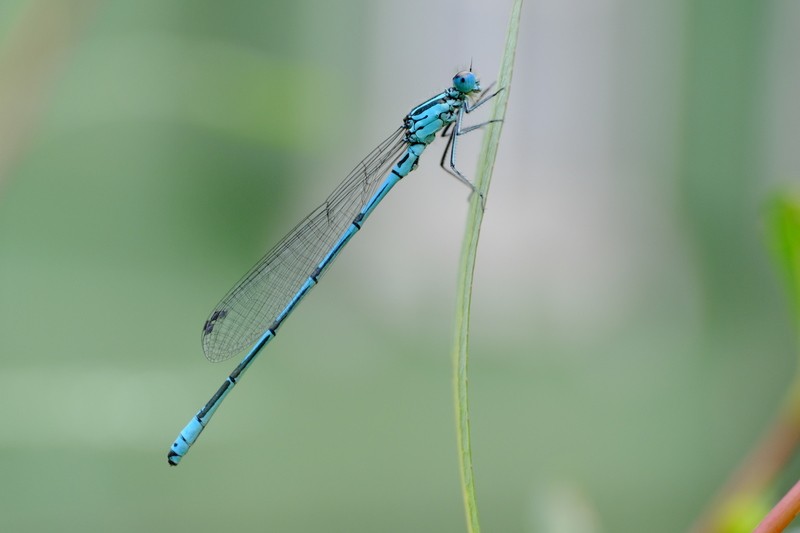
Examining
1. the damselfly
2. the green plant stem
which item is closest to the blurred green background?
the damselfly

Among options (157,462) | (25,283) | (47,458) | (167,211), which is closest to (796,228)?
(47,458)

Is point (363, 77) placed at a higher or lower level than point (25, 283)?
higher

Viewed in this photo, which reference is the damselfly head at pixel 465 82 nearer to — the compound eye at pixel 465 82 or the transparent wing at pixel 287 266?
the compound eye at pixel 465 82

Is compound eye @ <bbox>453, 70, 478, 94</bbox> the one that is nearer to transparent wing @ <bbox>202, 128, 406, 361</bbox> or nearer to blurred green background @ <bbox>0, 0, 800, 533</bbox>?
transparent wing @ <bbox>202, 128, 406, 361</bbox>

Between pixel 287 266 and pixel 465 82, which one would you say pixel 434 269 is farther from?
pixel 465 82

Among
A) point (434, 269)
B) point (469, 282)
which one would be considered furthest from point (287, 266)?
point (434, 269)

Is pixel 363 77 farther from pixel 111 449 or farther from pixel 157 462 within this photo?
pixel 111 449

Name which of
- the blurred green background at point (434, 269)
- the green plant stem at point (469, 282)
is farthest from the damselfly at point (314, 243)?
the green plant stem at point (469, 282)
